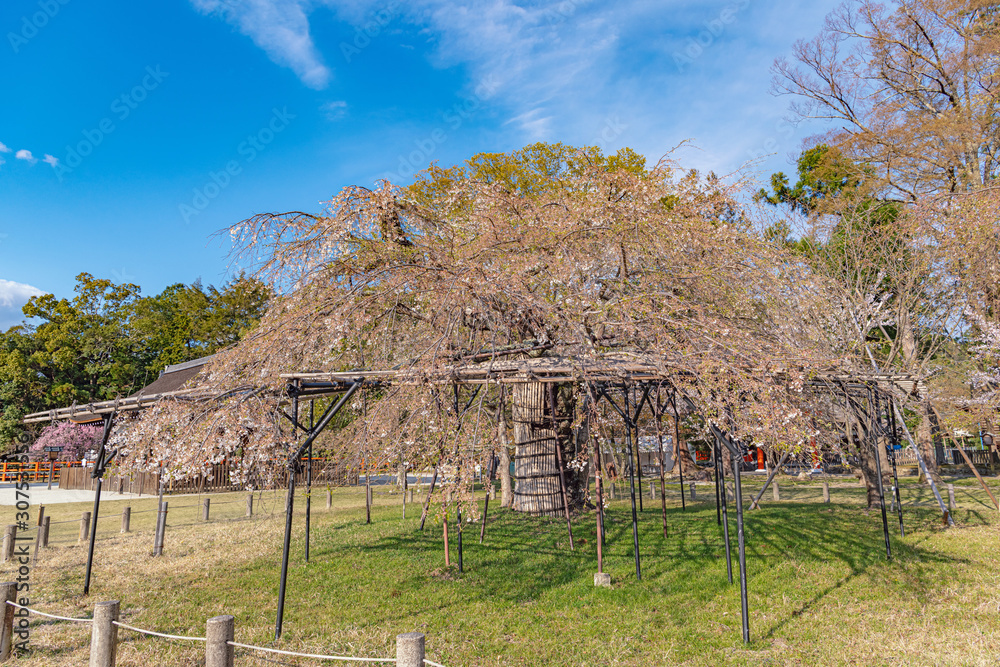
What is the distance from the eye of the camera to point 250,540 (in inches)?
484

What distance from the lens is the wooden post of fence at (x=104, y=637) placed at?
473cm

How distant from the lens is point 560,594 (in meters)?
7.76

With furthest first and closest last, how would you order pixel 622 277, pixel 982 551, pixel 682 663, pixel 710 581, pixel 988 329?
1. pixel 988 329
2. pixel 622 277
3. pixel 982 551
4. pixel 710 581
5. pixel 682 663

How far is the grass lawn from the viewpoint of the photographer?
19.6 ft

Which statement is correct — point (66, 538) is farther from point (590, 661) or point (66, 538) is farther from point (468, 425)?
Result: point (590, 661)

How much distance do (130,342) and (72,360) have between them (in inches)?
125

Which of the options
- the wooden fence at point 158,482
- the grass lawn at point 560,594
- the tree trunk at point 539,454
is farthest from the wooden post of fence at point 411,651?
the wooden fence at point 158,482

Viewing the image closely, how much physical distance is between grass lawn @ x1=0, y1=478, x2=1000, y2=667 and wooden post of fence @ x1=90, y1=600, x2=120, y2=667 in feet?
3.84

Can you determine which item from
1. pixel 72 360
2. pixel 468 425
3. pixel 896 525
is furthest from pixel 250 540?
pixel 72 360

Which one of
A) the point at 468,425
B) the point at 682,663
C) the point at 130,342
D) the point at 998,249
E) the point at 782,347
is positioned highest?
the point at 130,342

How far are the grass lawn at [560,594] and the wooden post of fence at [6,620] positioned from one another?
189 millimetres

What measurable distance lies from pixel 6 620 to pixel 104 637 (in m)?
1.86

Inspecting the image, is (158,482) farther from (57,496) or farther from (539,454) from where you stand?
(539,454)

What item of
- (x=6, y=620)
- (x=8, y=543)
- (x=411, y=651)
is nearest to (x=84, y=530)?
(x=8, y=543)
